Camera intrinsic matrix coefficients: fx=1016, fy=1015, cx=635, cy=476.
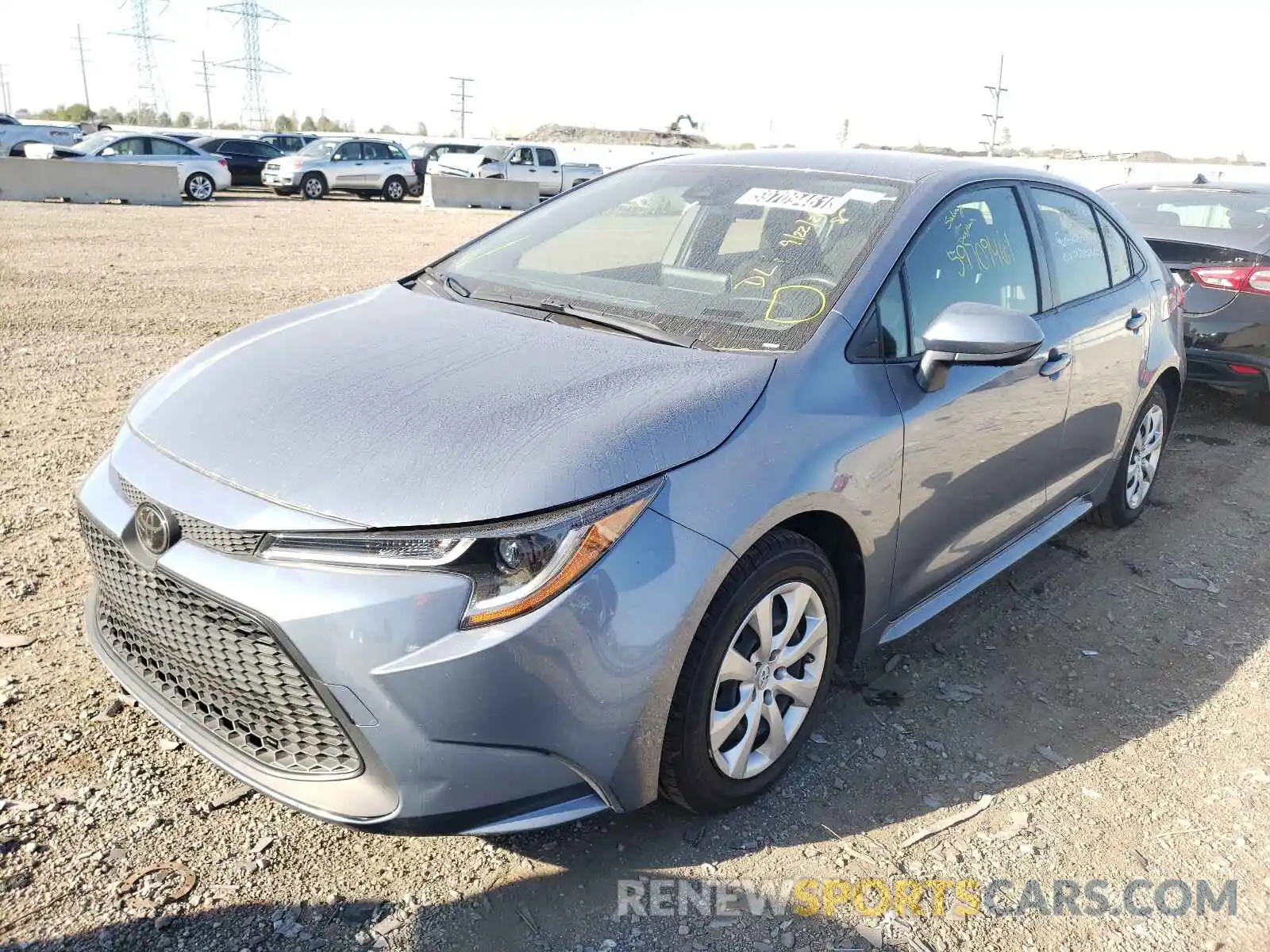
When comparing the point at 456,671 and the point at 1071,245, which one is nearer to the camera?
Result: the point at 456,671

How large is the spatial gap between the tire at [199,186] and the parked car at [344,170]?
7.86ft

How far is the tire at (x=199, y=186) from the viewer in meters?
22.0

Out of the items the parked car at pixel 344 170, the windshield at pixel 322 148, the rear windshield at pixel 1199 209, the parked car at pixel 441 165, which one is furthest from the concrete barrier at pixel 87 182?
the rear windshield at pixel 1199 209

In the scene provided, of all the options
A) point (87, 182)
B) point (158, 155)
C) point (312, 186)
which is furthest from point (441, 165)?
point (87, 182)

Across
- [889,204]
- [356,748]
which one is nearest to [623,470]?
[356,748]

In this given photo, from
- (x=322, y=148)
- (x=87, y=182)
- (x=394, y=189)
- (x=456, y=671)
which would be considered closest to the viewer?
(x=456, y=671)

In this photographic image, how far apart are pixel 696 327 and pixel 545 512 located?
102cm

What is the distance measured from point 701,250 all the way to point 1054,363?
1369mm

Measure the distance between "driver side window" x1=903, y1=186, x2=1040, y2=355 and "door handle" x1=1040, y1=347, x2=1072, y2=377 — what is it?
0.17 meters

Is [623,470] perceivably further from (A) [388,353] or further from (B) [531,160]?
(B) [531,160]

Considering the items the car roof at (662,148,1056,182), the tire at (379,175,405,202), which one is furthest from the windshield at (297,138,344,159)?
the car roof at (662,148,1056,182)

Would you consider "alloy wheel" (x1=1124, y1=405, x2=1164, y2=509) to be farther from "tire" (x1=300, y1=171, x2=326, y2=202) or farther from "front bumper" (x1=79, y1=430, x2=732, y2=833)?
"tire" (x1=300, y1=171, x2=326, y2=202)

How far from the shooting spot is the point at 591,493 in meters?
2.20

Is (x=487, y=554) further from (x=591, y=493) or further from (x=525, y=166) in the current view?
(x=525, y=166)
